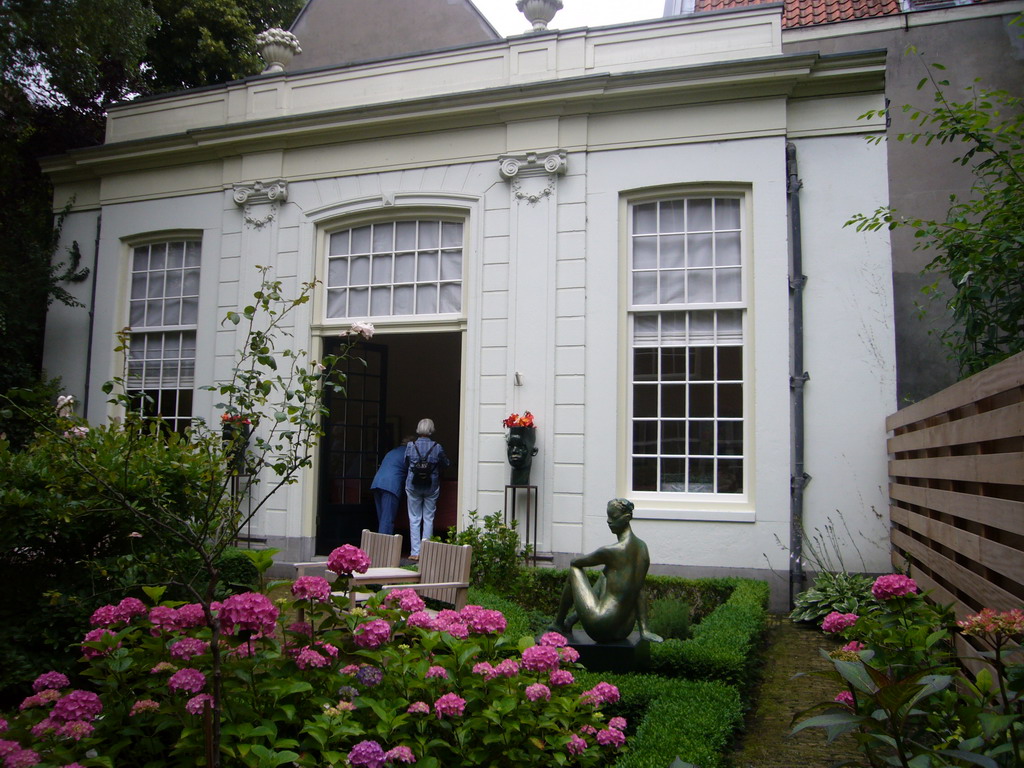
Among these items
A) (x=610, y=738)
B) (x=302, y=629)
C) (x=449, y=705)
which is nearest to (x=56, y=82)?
(x=302, y=629)

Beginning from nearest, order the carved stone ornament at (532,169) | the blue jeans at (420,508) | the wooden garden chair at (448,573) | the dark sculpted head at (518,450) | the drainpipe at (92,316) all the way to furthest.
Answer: the wooden garden chair at (448,573), the dark sculpted head at (518,450), the carved stone ornament at (532,169), the blue jeans at (420,508), the drainpipe at (92,316)

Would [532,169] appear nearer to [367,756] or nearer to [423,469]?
[423,469]

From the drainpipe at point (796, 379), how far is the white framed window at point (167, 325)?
7.16 metres

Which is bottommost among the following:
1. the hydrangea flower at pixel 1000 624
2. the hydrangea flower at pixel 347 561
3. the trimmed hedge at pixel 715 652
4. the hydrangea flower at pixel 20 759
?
the trimmed hedge at pixel 715 652

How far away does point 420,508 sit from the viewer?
30.7 ft

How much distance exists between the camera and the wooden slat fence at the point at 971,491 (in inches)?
130

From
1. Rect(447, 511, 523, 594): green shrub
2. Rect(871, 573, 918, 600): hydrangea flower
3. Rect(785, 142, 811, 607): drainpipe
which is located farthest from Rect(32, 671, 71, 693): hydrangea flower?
Rect(785, 142, 811, 607): drainpipe

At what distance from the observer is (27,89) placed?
1176 cm

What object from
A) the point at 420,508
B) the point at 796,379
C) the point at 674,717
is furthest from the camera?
the point at 420,508

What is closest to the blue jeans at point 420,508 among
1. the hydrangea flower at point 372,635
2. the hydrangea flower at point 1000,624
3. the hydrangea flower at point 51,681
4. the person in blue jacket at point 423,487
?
the person in blue jacket at point 423,487

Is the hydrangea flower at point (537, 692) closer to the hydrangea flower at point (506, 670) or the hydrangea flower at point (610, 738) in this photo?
the hydrangea flower at point (506, 670)

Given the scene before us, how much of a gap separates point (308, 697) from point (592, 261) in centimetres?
641

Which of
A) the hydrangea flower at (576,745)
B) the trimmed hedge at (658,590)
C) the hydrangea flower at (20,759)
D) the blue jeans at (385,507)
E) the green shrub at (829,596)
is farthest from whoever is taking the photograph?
the blue jeans at (385,507)

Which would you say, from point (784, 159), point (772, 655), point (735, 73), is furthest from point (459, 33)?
point (772, 655)
